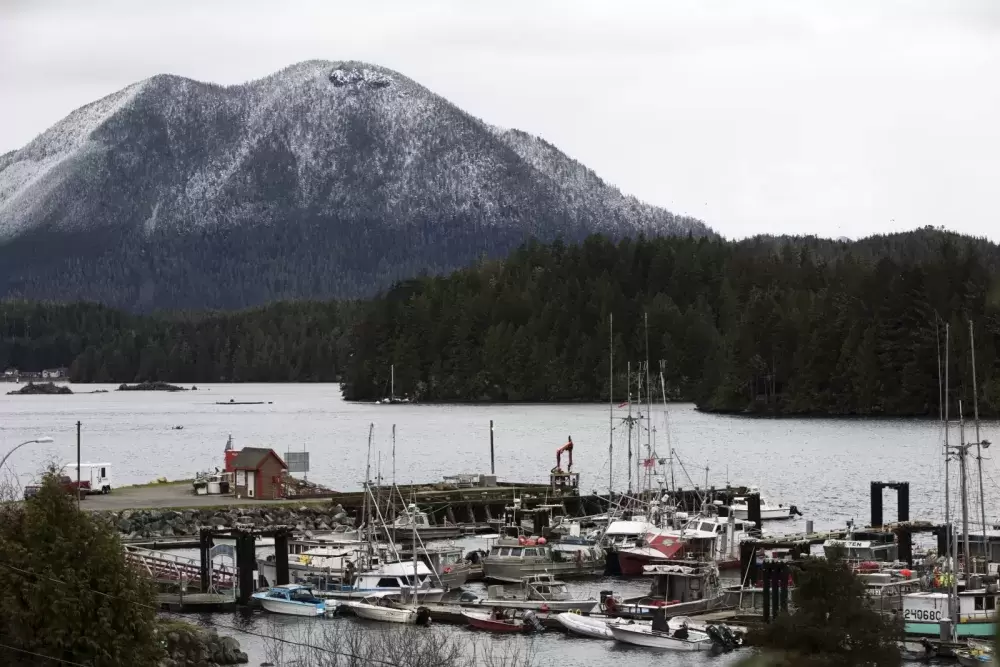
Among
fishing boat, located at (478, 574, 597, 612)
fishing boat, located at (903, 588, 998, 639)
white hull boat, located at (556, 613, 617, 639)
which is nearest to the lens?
fishing boat, located at (903, 588, 998, 639)

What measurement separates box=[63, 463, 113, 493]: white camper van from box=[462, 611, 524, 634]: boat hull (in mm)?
34461

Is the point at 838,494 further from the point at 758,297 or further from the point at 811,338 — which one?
the point at 758,297

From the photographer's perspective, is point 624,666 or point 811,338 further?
point 811,338

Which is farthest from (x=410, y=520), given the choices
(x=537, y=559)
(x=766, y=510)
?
(x=766, y=510)

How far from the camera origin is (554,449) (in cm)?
14275

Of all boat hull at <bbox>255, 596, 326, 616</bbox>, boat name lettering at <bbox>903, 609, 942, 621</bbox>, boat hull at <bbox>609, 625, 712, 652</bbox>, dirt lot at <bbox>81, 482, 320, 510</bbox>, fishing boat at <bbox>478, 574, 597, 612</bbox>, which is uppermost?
dirt lot at <bbox>81, 482, 320, 510</bbox>

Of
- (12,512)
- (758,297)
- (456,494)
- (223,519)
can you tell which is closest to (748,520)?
(456,494)

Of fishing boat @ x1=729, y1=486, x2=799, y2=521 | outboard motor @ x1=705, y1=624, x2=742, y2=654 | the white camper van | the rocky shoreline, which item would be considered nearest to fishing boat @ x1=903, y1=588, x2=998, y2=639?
outboard motor @ x1=705, y1=624, x2=742, y2=654

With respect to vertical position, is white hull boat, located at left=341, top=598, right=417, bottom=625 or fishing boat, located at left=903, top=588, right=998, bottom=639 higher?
fishing boat, located at left=903, top=588, right=998, bottom=639

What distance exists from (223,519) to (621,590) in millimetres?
20477

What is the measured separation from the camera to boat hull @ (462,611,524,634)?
169ft

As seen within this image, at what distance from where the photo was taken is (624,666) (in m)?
47.8

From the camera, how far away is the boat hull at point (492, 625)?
51438mm

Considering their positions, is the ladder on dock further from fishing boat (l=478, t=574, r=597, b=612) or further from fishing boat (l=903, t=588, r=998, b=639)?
fishing boat (l=903, t=588, r=998, b=639)
